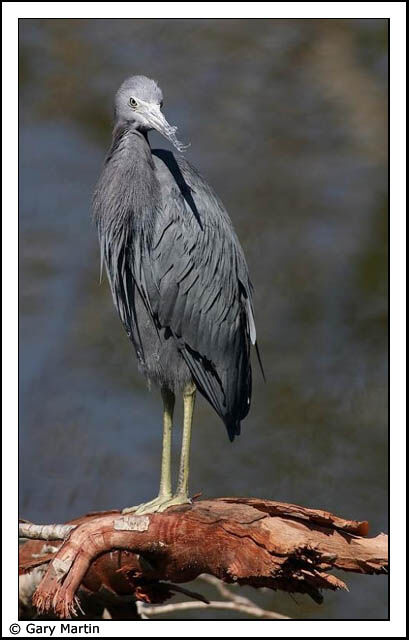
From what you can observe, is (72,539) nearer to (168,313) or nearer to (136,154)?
(168,313)

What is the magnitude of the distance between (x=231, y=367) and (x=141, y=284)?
404 millimetres

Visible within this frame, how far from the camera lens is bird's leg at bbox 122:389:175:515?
111 inches

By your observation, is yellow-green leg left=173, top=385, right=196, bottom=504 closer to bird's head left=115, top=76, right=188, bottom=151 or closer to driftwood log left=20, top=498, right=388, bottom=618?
driftwood log left=20, top=498, right=388, bottom=618

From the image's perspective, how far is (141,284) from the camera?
289 cm

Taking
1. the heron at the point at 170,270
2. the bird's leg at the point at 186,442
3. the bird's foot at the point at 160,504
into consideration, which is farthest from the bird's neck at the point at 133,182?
the bird's foot at the point at 160,504

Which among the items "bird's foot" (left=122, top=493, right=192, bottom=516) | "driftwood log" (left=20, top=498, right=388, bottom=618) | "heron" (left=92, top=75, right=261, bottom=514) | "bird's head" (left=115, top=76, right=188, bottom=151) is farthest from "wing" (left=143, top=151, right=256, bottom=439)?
"driftwood log" (left=20, top=498, right=388, bottom=618)

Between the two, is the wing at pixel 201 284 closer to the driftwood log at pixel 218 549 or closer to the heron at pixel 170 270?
the heron at pixel 170 270

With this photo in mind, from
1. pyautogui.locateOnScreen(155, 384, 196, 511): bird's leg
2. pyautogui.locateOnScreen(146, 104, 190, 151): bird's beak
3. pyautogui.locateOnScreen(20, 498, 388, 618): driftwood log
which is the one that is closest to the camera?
pyautogui.locateOnScreen(20, 498, 388, 618): driftwood log

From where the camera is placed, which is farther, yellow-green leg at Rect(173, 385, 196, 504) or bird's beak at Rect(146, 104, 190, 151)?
yellow-green leg at Rect(173, 385, 196, 504)

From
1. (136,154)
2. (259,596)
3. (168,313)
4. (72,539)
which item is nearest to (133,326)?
(168,313)

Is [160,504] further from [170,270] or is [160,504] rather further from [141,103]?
[141,103]

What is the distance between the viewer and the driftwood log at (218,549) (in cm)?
234

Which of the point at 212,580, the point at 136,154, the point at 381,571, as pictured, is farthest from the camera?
the point at 212,580

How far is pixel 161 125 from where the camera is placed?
2.76m
